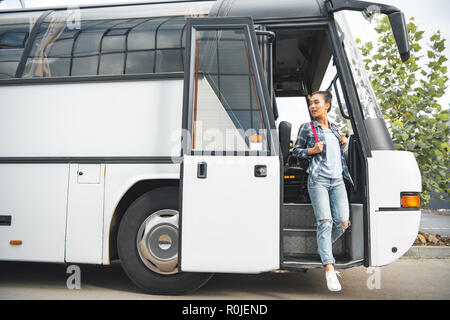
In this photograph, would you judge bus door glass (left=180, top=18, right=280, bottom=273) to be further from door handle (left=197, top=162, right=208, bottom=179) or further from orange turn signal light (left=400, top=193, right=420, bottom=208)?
orange turn signal light (left=400, top=193, right=420, bottom=208)

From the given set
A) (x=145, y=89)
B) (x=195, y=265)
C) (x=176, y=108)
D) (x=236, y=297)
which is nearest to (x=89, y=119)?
(x=145, y=89)

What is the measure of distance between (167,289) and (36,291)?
149 cm

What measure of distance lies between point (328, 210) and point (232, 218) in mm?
890

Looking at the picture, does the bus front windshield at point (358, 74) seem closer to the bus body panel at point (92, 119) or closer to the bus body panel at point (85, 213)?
the bus body panel at point (92, 119)

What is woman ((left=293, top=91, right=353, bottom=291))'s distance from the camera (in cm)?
329

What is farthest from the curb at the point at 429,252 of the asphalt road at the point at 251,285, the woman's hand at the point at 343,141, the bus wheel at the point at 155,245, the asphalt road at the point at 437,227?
the bus wheel at the point at 155,245

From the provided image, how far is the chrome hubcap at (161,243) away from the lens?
350cm

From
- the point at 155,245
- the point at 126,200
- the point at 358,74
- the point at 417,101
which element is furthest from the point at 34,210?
the point at 417,101

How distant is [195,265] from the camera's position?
3197 millimetres

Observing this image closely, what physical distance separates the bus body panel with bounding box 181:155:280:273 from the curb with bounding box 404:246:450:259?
3990 mm

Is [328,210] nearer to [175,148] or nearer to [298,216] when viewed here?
[298,216]

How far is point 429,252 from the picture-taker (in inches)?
239

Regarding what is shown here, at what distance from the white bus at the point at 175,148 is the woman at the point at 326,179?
0.17 metres
